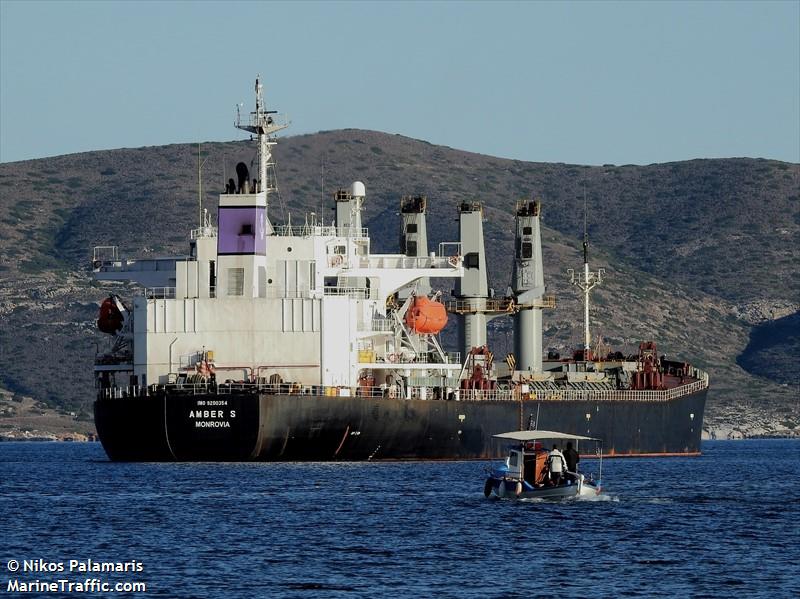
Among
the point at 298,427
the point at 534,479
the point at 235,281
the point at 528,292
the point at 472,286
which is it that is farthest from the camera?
the point at 528,292

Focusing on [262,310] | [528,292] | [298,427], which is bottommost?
[298,427]

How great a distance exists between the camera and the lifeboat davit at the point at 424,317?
99250 mm

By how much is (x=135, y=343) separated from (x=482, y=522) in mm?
33223

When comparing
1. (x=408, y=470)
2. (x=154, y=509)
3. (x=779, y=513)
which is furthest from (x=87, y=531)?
(x=408, y=470)

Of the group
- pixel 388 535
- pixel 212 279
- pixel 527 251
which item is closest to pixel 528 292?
pixel 527 251

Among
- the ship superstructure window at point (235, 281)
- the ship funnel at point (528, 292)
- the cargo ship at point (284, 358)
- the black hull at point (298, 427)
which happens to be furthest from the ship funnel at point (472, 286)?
the ship superstructure window at point (235, 281)

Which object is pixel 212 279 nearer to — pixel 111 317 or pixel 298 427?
pixel 111 317

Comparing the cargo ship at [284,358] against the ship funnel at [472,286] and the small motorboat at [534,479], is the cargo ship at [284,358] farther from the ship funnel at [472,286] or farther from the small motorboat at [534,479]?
the small motorboat at [534,479]

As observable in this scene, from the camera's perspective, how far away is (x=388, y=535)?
5844cm

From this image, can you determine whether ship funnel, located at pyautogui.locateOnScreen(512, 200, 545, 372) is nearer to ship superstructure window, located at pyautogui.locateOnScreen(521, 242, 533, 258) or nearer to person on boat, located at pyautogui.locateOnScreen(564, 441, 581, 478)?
ship superstructure window, located at pyautogui.locateOnScreen(521, 242, 533, 258)

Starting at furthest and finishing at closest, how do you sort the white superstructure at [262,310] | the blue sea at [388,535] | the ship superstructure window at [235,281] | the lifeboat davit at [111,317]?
the lifeboat davit at [111,317] < the ship superstructure window at [235,281] < the white superstructure at [262,310] < the blue sea at [388,535]

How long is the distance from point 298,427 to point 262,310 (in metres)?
6.53

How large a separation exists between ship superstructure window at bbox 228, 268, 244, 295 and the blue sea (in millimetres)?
9309

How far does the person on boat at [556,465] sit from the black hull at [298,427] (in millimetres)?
15175
